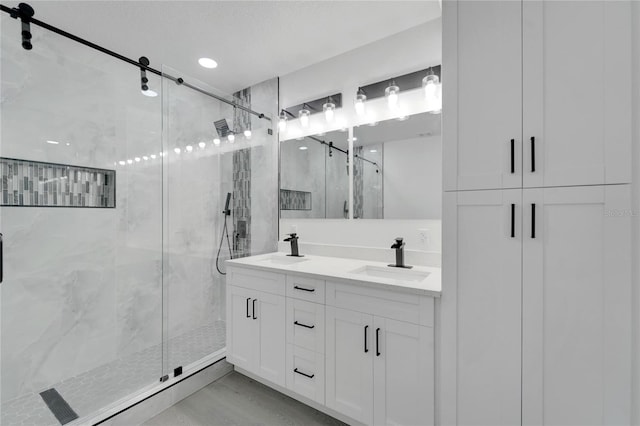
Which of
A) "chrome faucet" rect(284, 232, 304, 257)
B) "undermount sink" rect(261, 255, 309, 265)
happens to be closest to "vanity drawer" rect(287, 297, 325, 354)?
"undermount sink" rect(261, 255, 309, 265)

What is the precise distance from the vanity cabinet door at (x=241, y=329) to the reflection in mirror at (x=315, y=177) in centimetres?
87

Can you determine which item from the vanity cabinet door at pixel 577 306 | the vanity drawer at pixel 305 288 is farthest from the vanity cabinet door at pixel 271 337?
the vanity cabinet door at pixel 577 306

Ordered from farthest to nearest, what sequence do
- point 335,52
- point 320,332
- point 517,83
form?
point 335,52 → point 320,332 → point 517,83

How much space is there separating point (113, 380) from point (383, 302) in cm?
200

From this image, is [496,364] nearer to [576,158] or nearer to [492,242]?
[492,242]

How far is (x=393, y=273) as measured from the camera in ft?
6.10

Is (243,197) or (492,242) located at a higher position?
(243,197)

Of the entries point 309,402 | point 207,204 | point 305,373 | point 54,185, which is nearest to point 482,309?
point 305,373

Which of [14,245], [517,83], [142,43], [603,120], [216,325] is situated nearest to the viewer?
[603,120]

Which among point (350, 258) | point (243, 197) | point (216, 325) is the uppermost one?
point (243, 197)

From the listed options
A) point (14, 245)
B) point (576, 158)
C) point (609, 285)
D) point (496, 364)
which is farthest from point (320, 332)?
point (14, 245)

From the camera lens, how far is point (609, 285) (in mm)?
1034

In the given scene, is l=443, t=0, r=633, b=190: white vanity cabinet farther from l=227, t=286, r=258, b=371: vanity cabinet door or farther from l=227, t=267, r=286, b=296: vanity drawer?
l=227, t=286, r=258, b=371: vanity cabinet door

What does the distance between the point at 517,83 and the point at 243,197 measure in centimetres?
231
